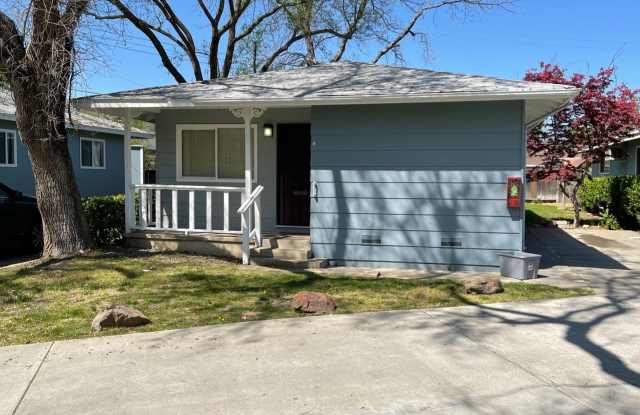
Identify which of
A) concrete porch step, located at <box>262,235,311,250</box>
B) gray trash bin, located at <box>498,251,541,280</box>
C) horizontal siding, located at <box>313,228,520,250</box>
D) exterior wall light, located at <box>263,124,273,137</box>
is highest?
exterior wall light, located at <box>263,124,273,137</box>

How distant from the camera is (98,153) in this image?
2030cm

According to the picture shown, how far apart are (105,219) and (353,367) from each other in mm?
7195

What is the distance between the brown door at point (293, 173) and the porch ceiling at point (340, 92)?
977mm

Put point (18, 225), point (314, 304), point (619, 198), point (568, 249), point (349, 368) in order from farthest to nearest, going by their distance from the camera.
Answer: point (619, 198) < point (568, 249) < point (18, 225) < point (314, 304) < point (349, 368)

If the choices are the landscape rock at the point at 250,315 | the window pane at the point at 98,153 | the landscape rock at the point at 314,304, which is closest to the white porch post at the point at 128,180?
the landscape rock at the point at 250,315

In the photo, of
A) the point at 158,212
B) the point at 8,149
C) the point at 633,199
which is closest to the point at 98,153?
the point at 8,149

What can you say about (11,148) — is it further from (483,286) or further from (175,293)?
(483,286)

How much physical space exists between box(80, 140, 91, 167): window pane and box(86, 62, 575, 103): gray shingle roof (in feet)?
35.2

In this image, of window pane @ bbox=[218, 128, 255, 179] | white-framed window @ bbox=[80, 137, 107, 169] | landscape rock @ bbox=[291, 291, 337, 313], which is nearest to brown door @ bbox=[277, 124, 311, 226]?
window pane @ bbox=[218, 128, 255, 179]

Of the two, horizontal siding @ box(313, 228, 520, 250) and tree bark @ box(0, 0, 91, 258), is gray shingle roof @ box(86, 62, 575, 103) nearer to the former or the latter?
tree bark @ box(0, 0, 91, 258)

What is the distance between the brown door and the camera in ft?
34.1

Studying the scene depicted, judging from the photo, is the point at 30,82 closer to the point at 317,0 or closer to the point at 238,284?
the point at 238,284

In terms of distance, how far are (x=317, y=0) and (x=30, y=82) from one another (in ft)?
41.8

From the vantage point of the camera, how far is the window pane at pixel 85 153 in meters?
19.5
